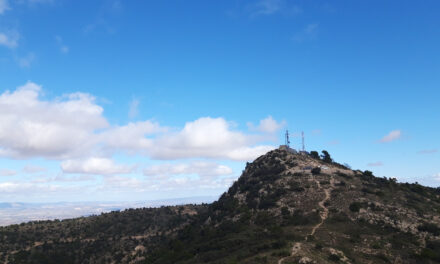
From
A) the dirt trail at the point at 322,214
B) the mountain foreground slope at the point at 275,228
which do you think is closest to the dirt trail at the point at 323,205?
the dirt trail at the point at 322,214

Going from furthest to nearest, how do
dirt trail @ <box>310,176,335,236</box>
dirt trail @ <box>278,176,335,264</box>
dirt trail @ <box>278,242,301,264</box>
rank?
dirt trail @ <box>310,176,335,236</box>
dirt trail @ <box>278,176,335,264</box>
dirt trail @ <box>278,242,301,264</box>

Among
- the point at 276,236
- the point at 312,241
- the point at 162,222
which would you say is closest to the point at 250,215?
the point at 276,236

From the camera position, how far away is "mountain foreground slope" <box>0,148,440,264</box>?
5297 centimetres

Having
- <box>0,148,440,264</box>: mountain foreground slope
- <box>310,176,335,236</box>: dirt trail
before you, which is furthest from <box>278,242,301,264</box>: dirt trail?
<box>310,176,335,236</box>: dirt trail

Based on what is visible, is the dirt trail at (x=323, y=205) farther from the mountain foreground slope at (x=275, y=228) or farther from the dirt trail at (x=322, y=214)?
the mountain foreground slope at (x=275, y=228)

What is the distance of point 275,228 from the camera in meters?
64.5

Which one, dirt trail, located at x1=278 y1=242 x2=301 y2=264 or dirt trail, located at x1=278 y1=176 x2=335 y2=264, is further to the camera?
dirt trail, located at x1=278 y1=176 x2=335 y2=264

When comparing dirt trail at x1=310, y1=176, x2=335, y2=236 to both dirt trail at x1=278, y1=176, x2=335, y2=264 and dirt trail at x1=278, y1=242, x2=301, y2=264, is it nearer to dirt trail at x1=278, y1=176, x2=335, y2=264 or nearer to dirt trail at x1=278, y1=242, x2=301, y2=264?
dirt trail at x1=278, y1=176, x2=335, y2=264

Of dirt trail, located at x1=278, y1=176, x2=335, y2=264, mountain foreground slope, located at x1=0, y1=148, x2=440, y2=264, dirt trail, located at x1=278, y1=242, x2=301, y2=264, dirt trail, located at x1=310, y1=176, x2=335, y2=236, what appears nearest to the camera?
dirt trail, located at x1=278, y1=242, x2=301, y2=264

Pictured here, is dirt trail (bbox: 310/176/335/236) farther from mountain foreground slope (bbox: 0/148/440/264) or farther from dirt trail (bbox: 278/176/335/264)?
mountain foreground slope (bbox: 0/148/440/264)

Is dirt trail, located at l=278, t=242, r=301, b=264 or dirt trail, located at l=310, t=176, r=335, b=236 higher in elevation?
dirt trail, located at l=310, t=176, r=335, b=236

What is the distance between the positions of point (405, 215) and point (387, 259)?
22.5 meters

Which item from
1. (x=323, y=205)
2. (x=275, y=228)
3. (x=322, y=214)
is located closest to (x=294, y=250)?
(x=275, y=228)

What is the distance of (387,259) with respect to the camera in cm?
4984
